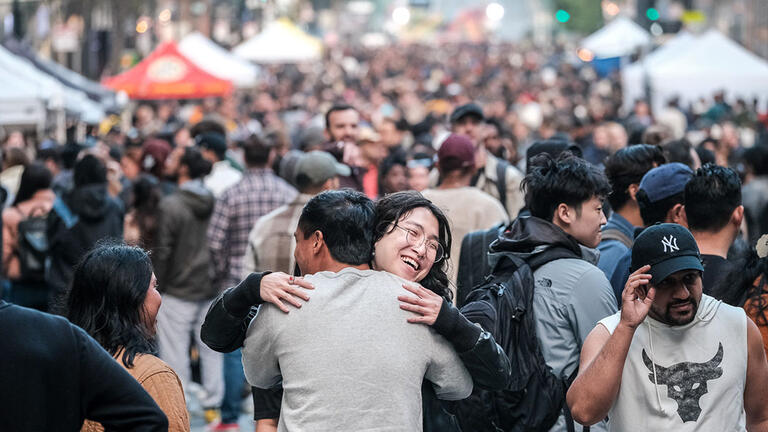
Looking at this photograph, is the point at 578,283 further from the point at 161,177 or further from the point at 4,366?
the point at 161,177

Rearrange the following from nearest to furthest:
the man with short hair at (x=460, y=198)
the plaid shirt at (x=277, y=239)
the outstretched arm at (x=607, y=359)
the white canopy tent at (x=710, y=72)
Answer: the outstretched arm at (x=607, y=359) → the man with short hair at (x=460, y=198) → the plaid shirt at (x=277, y=239) → the white canopy tent at (x=710, y=72)

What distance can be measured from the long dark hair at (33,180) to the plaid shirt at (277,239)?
8.59ft

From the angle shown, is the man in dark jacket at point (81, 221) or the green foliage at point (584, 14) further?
the green foliage at point (584, 14)

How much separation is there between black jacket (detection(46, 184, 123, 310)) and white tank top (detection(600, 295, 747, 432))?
571 centimetres

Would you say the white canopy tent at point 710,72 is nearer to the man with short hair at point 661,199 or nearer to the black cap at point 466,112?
the black cap at point 466,112

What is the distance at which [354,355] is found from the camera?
147 inches

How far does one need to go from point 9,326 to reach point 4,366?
95 mm

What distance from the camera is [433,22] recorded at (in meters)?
165

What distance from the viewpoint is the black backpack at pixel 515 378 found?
14.8ft

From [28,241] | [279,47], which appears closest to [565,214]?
[28,241]

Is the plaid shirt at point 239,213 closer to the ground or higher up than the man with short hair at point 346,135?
closer to the ground

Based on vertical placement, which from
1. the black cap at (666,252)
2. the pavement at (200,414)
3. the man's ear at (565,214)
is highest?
the black cap at (666,252)

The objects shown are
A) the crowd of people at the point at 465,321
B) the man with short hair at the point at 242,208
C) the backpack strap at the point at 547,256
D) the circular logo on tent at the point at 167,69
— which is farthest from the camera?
the circular logo on tent at the point at 167,69

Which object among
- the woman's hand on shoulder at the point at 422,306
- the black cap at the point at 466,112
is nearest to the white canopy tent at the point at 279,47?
the black cap at the point at 466,112
